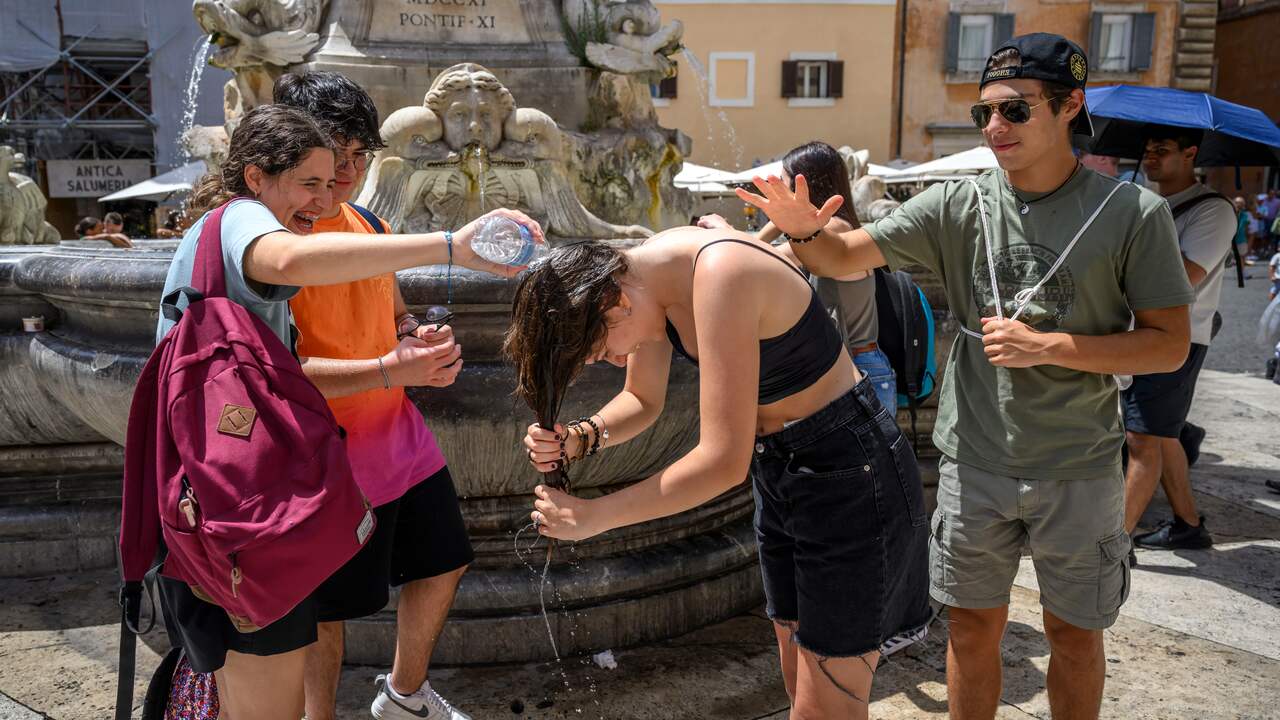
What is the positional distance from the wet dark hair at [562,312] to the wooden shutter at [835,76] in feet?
84.3

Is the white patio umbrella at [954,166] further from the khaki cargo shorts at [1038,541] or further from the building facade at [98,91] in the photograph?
the khaki cargo shorts at [1038,541]

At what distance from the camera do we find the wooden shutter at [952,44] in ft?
85.7

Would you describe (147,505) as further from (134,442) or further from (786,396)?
(786,396)

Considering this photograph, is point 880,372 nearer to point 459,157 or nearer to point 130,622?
point 459,157

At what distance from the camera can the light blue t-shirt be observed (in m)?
1.81

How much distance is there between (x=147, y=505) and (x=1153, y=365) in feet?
6.43

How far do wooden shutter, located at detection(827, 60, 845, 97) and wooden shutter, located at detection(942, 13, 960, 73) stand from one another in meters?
2.62

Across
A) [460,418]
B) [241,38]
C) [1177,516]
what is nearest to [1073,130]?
[460,418]

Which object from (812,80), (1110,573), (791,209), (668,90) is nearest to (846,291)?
(791,209)

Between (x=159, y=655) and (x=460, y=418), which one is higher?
(x=460, y=418)

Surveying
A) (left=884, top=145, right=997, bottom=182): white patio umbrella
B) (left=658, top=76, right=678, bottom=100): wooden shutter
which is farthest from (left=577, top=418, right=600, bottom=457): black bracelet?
(left=658, top=76, right=678, bottom=100): wooden shutter

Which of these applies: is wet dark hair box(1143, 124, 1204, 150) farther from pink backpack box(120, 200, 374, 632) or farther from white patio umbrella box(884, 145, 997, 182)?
white patio umbrella box(884, 145, 997, 182)

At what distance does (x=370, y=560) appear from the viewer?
235 cm

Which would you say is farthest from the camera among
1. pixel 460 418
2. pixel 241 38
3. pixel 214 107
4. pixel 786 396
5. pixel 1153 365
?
pixel 214 107
